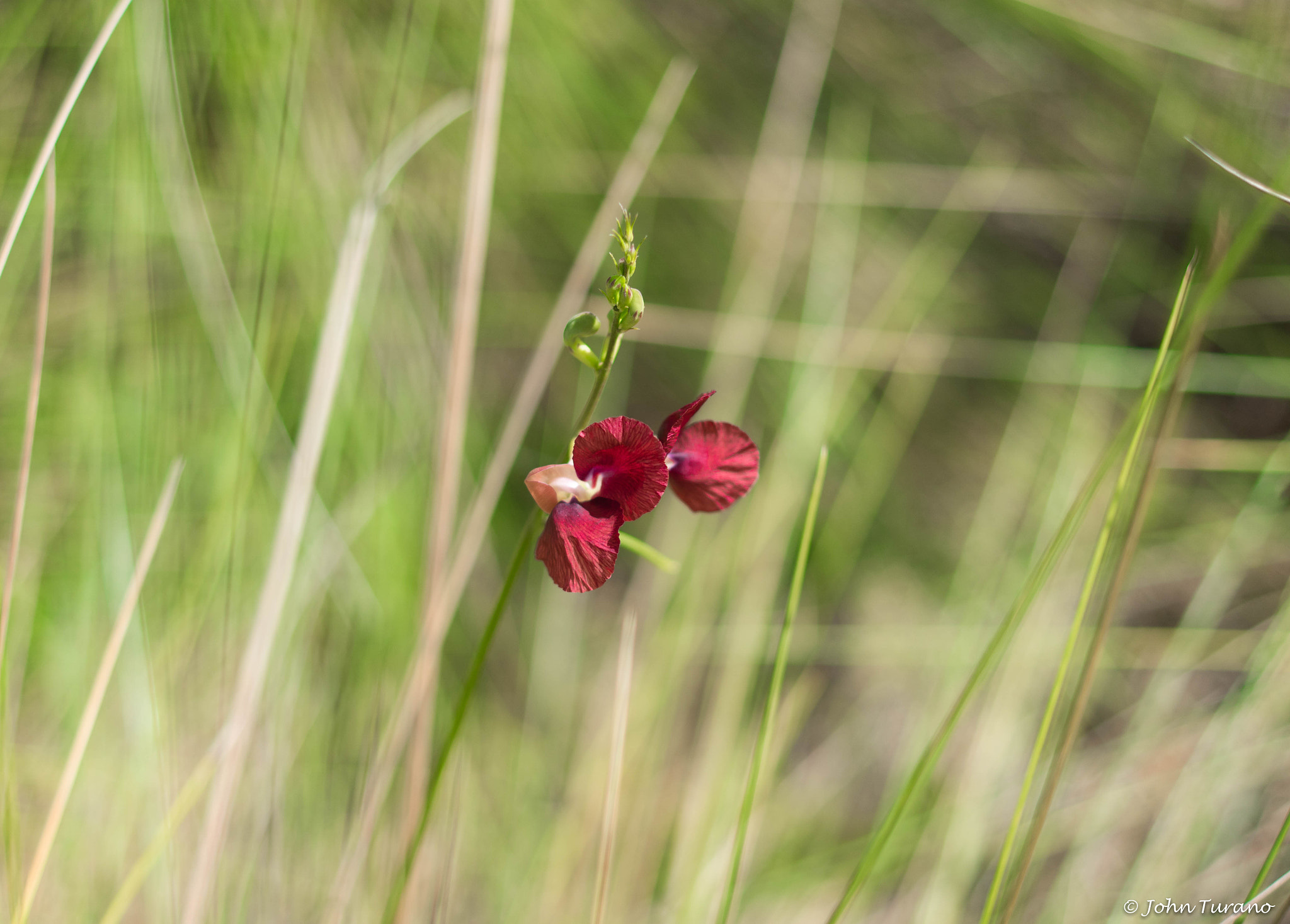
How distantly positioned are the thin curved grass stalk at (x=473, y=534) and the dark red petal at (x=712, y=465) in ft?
0.61

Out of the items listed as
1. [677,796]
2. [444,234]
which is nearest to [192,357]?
[444,234]

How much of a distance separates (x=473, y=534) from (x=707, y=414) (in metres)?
0.63

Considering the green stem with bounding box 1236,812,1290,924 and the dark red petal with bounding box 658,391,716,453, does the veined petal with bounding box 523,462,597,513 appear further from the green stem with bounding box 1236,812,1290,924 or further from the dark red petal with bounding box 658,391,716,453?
the green stem with bounding box 1236,812,1290,924

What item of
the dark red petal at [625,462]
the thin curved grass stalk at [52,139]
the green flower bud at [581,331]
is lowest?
the dark red petal at [625,462]

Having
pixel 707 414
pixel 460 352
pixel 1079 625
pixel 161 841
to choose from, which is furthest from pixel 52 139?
pixel 707 414

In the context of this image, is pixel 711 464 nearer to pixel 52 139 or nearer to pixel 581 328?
pixel 581 328

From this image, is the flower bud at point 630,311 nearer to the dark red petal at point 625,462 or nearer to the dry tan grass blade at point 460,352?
the dark red petal at point 625,462

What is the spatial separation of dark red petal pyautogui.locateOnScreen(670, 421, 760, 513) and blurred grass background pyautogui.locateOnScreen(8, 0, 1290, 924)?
0.38 metres

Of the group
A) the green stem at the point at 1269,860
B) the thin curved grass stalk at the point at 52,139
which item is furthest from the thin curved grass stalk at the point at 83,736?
the green stem at the point at 1269,860

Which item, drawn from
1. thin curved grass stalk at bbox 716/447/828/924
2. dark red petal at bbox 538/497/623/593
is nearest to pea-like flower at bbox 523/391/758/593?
dark red petal at bbox 538/497/623/593

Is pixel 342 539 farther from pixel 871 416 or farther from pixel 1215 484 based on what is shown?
pixel 1215 484

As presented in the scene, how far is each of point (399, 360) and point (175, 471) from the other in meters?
0.51

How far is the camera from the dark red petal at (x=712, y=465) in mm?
497

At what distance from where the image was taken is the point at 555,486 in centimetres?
43
